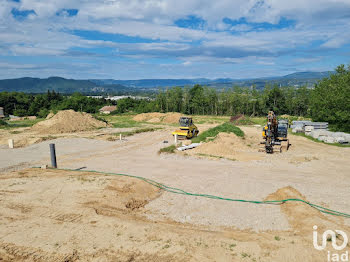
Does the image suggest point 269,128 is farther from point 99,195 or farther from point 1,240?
point 1,240

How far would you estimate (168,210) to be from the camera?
966 centimetres

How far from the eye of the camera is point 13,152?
802 inches

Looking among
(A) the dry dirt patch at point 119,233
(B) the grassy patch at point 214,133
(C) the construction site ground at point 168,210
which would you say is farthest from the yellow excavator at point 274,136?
(A) the dry dirt patch at point 119,233

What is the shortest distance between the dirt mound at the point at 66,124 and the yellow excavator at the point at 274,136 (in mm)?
23744

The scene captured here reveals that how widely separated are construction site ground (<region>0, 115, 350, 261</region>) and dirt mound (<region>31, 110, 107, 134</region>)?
51.0ft

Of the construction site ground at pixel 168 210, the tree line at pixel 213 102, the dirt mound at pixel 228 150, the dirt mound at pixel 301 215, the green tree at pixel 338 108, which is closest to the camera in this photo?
the construction site ground at pixel 168 210

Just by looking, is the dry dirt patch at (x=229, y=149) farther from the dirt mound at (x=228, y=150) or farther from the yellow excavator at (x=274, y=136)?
the yellow excavator at (x=274, y=136)

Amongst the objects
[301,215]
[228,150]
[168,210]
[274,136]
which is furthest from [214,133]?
[301,215]

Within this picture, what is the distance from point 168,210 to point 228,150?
421 inches

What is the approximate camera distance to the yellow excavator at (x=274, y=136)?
64.0ft

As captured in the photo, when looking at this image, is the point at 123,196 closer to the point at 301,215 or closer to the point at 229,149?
→ the point at 301,215

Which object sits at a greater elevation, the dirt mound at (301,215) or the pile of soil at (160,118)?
the pile of soil at (160,118)

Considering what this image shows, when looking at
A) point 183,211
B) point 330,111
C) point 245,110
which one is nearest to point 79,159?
point 183,211

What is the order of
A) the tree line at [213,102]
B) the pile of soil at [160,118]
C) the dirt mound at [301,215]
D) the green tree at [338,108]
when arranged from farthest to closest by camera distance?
1. the tree line at [213,102]
2. the pile of soil at [160,118]
3. the green tree at [338,108]
4. the dirt mound at [301,215]
